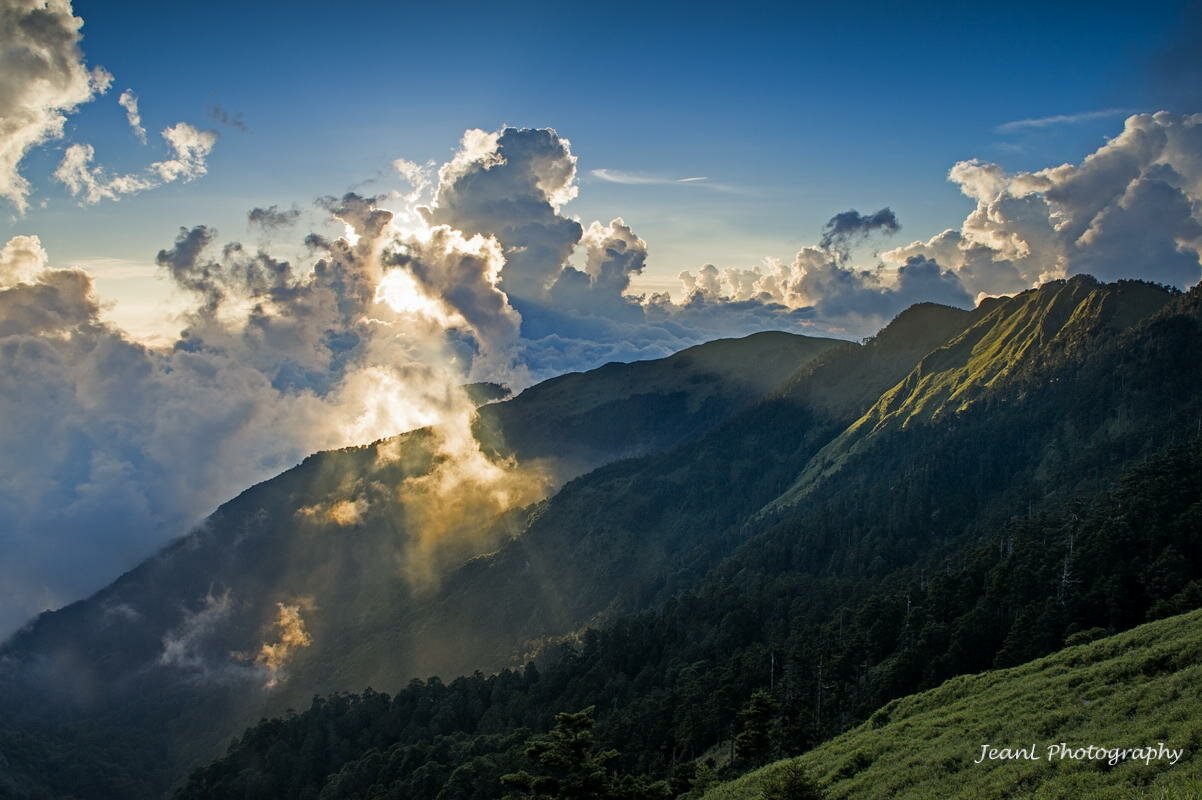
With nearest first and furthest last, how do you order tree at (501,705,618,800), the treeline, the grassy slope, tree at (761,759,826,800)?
the grassy slope → tree at (761,759,826,800) → tree at (501,705,618,800) → the treeline

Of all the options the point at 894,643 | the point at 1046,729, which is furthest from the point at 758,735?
the point at 894,643

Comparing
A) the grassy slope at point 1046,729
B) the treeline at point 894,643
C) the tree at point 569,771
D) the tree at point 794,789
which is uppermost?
the tree at point 569,771

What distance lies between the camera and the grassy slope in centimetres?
4153

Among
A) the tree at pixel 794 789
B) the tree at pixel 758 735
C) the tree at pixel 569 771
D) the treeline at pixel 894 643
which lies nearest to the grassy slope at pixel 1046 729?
the tree at pixel 794 789

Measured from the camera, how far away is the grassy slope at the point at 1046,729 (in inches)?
1635

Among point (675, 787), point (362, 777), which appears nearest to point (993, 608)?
point (675, 787)

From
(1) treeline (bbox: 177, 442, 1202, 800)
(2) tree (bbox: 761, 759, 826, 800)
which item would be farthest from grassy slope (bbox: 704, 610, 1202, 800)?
(1) treeline (bbox: 177, 442, 1202, 800)

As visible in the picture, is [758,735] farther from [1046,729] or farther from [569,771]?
[569,771]

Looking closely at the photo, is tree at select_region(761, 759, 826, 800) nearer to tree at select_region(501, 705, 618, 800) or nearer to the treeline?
tree at select_region(501, 705, 618, 800)

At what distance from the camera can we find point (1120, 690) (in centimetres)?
5628

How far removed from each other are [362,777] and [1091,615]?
15484 cm

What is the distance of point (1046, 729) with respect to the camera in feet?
176

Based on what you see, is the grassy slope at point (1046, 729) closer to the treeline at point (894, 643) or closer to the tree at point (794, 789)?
the tree at point (794, 789)

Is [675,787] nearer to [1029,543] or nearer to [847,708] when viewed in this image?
[847,708]
